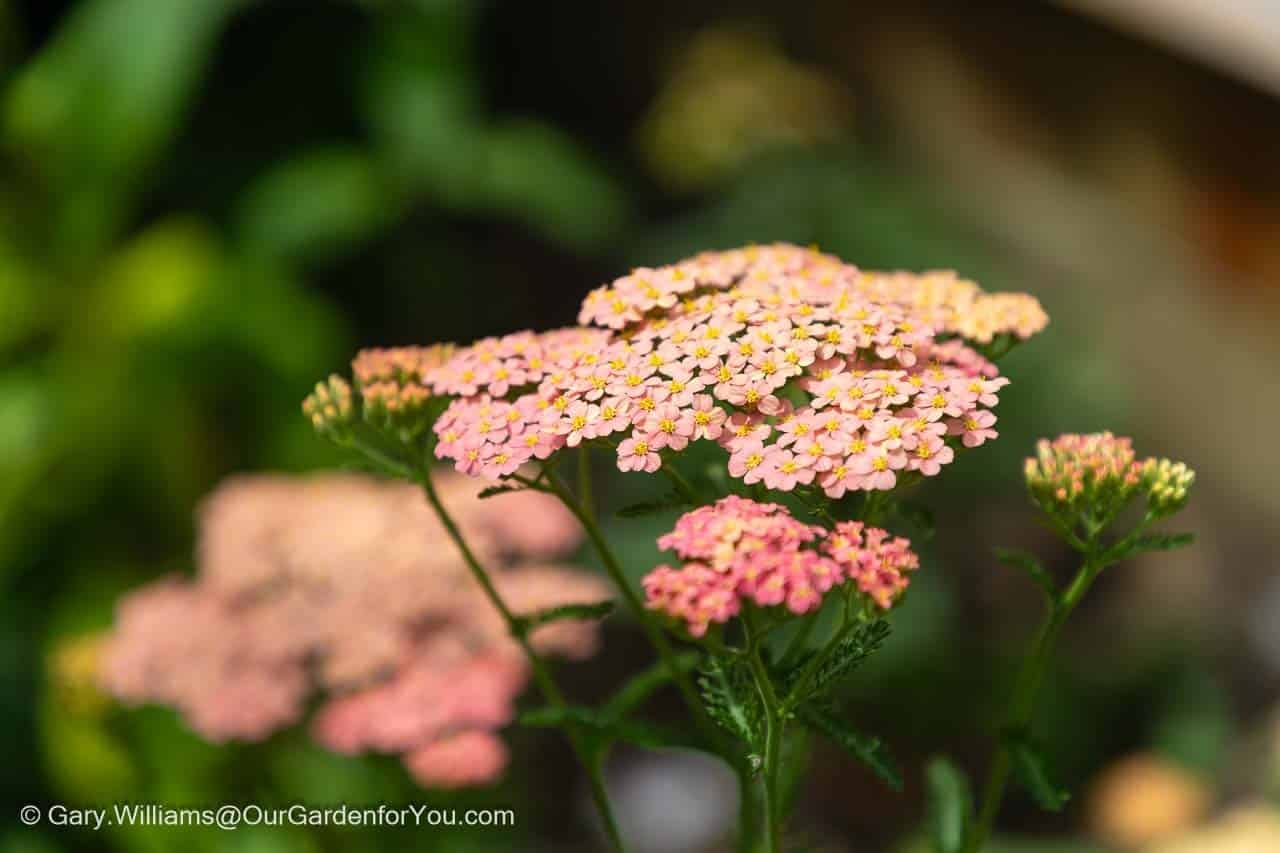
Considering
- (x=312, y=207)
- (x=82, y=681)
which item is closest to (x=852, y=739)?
(x=82, y=681)

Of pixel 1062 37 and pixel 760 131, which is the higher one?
pixel 1062 37

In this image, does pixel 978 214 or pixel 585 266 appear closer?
pixel 978 214

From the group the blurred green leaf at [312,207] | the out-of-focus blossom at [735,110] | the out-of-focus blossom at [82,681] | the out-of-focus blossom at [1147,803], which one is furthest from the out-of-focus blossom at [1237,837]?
the blurred green leaf at [312,207]

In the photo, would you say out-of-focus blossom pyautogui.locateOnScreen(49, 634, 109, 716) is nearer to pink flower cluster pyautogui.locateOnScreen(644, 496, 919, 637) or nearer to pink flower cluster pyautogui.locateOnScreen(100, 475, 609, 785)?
pink flower cluster pyautogui.locateOnScreen(100, 475, 609, 785)

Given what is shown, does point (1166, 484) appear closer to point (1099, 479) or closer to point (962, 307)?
point (1099, 479)

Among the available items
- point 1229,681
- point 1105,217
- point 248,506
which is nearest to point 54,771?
point 248,506

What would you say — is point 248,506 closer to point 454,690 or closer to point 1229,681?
point 454,690
